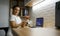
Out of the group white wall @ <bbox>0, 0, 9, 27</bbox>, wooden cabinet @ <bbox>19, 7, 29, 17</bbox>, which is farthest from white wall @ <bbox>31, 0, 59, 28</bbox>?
wooden cabinet @ <bbox>19, 7, 29, 17</bbox>

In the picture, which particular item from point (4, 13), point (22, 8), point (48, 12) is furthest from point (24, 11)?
point (48, 12)

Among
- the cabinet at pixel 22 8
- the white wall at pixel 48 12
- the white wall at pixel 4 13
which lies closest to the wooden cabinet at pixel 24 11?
the cabinet at pixel 22 8

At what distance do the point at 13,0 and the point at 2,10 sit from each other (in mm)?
754

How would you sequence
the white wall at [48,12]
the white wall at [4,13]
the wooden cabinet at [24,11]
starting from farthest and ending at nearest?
1. the wooden cabinet at [24,11]
2. the white wall at [4,13]
3. the white wall at [48,12]

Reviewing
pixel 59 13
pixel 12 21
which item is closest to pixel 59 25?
pixel 59 13

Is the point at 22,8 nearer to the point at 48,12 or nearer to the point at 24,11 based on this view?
the point at 24,11

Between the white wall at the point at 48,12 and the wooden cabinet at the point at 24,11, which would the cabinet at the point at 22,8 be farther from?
the white wall at the point at 48,12

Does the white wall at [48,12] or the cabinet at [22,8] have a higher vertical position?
the cabinet at [22,8]

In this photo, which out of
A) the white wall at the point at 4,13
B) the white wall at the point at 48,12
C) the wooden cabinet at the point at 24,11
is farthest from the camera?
the wooden cabinet at the point at 24,11

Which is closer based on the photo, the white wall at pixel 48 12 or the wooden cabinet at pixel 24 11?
the white wall at pixel 48 12

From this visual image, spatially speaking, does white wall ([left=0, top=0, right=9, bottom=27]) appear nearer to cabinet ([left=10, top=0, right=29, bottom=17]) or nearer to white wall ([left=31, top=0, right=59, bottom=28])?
cabinet ([left=10, top=0, right=29, bottom=17])

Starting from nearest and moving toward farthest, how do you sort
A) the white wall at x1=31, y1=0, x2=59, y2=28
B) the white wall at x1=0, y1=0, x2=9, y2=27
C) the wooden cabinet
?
the white wall at x1=31, y1=0, x2=59, y2=28 → the white wall at x1=0, y1=0, x2=9, y2=27 → the wooden cabinet

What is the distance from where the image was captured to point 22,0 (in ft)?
13.0

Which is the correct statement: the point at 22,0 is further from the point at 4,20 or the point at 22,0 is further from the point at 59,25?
the point at 59,25
